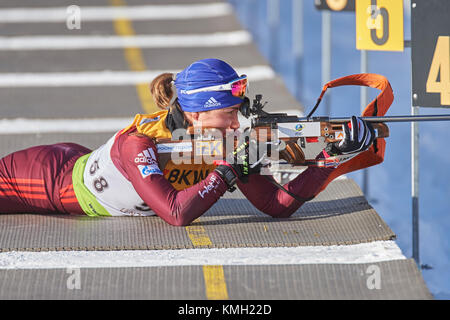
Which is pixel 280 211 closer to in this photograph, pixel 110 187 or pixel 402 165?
pixel 110 187

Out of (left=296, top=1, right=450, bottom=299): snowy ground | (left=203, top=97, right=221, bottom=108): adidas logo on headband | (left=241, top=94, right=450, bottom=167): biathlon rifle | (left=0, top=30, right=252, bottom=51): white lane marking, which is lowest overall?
(left=296, top=1, right=450, bottom=299): snowy ground

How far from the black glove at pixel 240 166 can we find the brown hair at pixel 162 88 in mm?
773

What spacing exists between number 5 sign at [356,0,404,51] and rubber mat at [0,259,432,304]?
1919 mm

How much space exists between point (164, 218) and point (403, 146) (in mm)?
4903

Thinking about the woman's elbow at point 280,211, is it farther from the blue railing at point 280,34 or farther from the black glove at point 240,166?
the blue railing at point 280,34

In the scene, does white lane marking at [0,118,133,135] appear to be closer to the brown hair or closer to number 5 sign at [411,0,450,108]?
the brown hair

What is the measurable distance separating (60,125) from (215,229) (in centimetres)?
392

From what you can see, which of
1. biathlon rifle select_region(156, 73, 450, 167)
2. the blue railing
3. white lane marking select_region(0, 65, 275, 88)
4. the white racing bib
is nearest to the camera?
biathlon rifle select_region(156, 73, 450, 167)

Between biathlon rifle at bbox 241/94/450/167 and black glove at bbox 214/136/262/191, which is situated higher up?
biathlon rifle at bbox 241/94/450/167

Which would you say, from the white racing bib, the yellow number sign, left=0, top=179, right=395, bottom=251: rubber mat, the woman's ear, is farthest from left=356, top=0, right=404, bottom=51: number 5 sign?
the white racing bib

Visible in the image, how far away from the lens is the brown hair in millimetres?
6207
